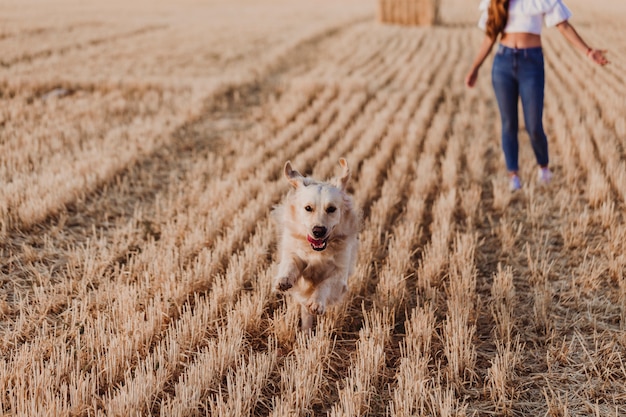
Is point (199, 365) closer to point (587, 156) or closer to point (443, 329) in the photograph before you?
point (443, 329)

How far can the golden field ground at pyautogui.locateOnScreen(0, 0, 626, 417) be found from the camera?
10.7ft

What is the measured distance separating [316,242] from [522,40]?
3.66m

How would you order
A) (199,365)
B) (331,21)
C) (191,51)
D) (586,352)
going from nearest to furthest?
(199,365) < (586,352) < (191,51) < (331,21)

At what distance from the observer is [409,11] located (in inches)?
907

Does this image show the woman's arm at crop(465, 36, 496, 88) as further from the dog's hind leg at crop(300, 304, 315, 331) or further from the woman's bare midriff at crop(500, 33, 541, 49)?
the dog's hind leg at crop(300, 304, 315, 331)

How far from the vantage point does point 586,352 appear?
3.55 m

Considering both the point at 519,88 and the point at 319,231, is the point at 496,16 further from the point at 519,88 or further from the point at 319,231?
the point at 319,231

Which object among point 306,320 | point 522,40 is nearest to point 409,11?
point 522,40

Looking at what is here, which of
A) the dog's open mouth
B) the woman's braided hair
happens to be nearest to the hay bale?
the woman's braided hair

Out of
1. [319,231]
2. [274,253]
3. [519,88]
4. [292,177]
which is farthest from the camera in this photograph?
[519,88]

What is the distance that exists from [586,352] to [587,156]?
14.6 ft

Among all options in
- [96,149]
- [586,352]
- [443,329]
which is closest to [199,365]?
[443,329]

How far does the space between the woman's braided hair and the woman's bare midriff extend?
12 centimetres

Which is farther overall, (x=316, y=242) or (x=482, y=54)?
(x=482, y=54)
